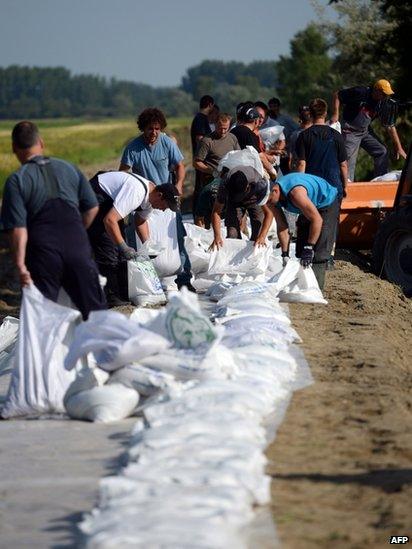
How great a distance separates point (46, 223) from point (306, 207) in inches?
175

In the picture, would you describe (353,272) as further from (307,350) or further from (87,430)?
(87,430)

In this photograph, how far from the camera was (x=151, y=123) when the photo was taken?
13.5 metres

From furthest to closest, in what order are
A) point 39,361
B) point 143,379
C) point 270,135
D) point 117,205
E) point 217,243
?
1. point 270,135
2. point 217,243
3. point 117,205
4. point 39,361
5. point 143,379

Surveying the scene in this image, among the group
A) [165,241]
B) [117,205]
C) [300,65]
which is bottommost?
[300,65]

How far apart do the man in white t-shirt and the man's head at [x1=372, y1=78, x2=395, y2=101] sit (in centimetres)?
522

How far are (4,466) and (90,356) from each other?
1.17m

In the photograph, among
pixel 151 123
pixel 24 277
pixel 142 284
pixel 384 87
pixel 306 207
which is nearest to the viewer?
pixel 24 277

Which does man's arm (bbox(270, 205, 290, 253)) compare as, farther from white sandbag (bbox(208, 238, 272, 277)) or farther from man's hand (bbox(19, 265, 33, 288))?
man's hand (bbox(19, 265, 33, 288))

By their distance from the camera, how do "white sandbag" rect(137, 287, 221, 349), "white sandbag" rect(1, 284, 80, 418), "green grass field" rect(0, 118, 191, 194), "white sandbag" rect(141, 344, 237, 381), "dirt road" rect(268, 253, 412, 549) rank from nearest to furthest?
1. "dirt road" rect(268, 253, 412, 549)
2. "white sandbag" rect(141, 344, 237, 381)
3. "white sandbag" rect(137, 287, 221, 349)
4. "white sandbag" rect(1, 284, 80, 418)
5. "green grass field" rect(0, 118, 191, 194)

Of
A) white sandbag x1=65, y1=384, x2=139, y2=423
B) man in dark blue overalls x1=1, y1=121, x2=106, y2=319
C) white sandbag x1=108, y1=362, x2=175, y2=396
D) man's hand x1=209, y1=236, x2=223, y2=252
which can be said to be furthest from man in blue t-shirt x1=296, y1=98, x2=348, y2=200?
white sandbag x1=65, y1=384, x2=139, y2=423

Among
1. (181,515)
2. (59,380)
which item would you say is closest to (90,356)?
(59,380)

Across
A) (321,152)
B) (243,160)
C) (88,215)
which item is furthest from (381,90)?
(88,215)

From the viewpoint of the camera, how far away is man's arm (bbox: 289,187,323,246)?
484 inches

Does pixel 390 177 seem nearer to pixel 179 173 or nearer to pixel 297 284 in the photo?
pixel 179 173
